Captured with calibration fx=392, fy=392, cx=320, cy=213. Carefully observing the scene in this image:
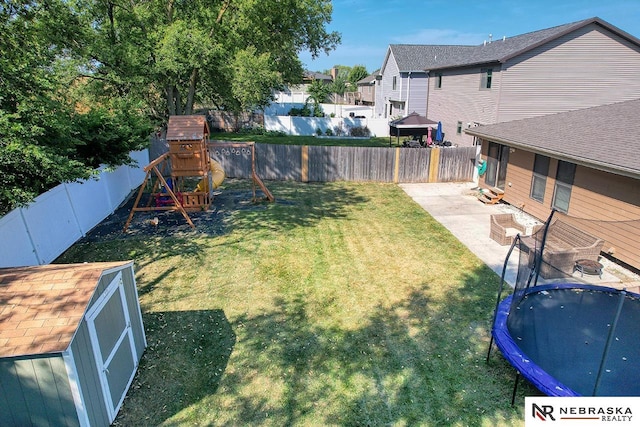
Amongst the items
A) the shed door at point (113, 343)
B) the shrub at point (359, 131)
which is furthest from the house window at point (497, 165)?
the shrub at point (359, 131)

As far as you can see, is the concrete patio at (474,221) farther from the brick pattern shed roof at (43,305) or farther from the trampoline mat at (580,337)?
the brick pattern shed roof at (43,305)

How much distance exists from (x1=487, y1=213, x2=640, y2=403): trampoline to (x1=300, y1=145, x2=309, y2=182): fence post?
12328 millimetres

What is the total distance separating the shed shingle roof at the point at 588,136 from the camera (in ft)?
30.9

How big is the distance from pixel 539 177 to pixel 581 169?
199cm

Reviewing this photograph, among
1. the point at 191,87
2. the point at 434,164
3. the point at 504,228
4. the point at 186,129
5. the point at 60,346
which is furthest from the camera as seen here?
the point at 191,87

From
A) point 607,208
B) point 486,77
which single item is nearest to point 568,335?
point 607,208

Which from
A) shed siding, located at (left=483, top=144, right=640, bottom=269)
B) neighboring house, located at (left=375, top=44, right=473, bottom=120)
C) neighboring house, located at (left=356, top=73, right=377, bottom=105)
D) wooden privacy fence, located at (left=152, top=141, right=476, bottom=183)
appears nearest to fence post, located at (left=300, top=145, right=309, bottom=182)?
wooden privacy fence, located at (left=152, top=141, right=476, bottom=183)

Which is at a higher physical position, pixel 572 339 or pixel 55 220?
pixel 55 220

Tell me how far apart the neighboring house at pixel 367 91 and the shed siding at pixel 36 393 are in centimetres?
4549

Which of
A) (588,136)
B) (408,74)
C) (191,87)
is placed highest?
(408,74)

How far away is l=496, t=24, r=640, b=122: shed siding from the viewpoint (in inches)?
742

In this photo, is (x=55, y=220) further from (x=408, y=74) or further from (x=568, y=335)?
(x=408, y=74)

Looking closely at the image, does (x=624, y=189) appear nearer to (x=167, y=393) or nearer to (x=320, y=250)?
(x=320, y=250)

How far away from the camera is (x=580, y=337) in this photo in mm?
6145
